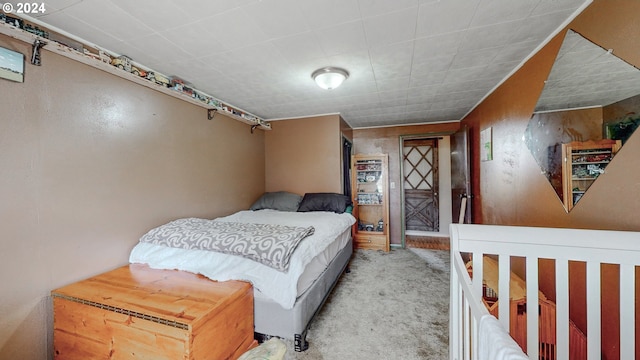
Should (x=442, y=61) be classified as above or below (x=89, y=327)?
above

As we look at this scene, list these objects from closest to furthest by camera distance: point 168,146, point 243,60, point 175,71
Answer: point 243,60 < point 175,71 < point 168,146

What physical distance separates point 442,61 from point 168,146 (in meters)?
2.84

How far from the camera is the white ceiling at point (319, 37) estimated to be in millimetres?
1409

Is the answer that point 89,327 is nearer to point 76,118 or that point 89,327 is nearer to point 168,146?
point 76,118

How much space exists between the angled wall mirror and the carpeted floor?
138cm

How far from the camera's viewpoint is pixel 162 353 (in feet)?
3.96

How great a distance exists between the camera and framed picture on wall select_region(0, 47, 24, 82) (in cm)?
135

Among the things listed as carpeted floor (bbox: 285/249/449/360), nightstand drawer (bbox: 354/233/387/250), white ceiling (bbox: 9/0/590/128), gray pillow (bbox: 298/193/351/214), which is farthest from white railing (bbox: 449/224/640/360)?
nightstand drawer (bbox: 354/233/387/250)

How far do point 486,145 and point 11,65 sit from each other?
13.9 feet

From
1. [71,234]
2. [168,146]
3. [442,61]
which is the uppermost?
[442,61]

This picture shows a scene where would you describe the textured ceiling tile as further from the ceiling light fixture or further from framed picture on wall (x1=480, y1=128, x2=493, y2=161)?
framed picture on wall (x1=480, y1=128, x2=493, y2=161)

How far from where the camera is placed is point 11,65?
Result: 1.38 m

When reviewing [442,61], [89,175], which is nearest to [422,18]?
[442,61]

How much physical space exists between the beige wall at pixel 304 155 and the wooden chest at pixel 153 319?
247 centimetres
